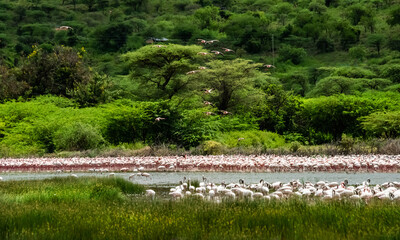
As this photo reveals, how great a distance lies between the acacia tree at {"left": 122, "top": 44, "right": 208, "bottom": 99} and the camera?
128ft

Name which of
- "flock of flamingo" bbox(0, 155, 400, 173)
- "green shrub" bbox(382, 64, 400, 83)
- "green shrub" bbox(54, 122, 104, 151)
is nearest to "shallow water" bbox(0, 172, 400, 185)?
"flock of flamingo" bbox(0, 155, 400, 173)

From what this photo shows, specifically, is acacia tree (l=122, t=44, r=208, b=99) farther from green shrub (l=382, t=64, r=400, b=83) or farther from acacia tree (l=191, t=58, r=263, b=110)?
green shrub (l=382, t=64, r=400, b=83)

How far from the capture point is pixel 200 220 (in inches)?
309

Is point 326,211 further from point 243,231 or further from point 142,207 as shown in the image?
point 142,207

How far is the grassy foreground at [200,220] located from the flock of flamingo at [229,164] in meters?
9.49

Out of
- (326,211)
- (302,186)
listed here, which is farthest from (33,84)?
(326,211)

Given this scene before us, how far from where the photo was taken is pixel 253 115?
37.1m

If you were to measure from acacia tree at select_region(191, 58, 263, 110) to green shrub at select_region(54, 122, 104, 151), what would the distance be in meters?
10.2

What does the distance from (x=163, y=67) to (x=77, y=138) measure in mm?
12151

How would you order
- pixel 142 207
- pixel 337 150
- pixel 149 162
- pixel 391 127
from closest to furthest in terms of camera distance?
1. pixel 142 207
2. pixel 149 162
3. pixel 337 150
4. pixel 391 127

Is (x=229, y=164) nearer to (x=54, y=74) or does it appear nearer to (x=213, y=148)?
(x=213, y=148)

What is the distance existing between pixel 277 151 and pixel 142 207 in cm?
→ 1631

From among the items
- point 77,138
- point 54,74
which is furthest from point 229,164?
point 54,74

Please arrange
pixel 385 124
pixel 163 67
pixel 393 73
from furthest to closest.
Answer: pixel 393 73
pixel 163 67
pixel 385 124
